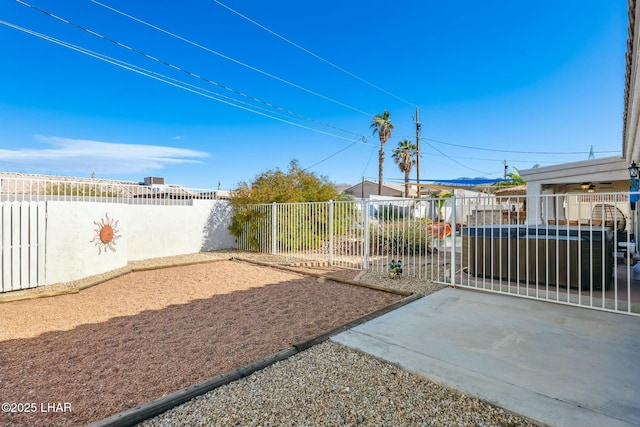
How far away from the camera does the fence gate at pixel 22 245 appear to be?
5.71 meters

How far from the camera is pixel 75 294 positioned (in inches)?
229

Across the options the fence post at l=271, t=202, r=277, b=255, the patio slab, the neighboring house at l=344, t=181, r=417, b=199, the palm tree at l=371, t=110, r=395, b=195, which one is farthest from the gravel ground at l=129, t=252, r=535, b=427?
the neighboring house at l=344, t=181, r=417, b=199

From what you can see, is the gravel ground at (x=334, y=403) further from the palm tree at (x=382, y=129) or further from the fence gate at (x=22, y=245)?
the palm tree at (x=382, y=129)

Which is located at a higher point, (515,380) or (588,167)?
(588,167)

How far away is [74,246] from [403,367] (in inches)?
289

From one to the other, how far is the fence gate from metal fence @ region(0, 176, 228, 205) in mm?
2158

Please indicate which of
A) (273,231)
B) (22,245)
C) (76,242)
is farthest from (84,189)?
(273,231)

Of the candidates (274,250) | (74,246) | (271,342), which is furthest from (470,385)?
(274,250)

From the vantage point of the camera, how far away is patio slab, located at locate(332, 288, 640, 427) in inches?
90.4

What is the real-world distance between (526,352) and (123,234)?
8.92m

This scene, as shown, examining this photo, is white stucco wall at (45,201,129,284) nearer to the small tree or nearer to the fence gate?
the fence gate

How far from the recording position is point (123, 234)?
26.4ft

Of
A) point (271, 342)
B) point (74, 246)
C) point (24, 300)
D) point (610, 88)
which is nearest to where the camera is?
point (271, 342)

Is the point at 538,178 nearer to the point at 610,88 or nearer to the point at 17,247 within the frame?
the point at 610,88
